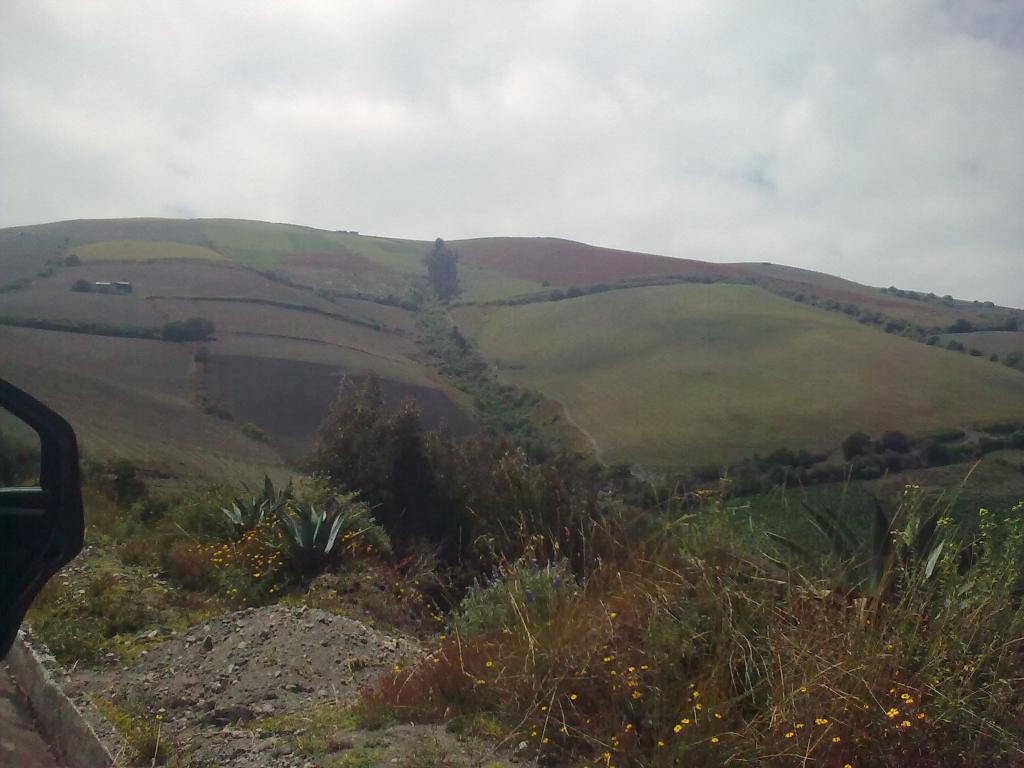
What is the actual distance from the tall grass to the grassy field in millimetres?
20457

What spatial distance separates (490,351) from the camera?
48.1 m

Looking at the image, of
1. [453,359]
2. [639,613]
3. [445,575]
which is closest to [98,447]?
[445,575]

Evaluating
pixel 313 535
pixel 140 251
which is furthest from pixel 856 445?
pixel 140 251

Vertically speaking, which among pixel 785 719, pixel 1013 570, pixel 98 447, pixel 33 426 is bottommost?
pixel 98 447

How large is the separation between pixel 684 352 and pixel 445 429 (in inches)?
1047

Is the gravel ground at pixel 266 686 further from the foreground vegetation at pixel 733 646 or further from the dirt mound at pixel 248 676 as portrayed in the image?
the foreground vegetation at pixel 733 646

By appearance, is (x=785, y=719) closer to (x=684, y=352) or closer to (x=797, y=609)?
(x=797, y=609)

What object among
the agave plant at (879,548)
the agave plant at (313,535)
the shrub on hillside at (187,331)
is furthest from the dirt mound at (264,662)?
the shrub on hillside at (187,331)

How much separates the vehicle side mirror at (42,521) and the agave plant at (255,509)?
7.36 meters

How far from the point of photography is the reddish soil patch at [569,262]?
244 ft

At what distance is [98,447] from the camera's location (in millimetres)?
18875

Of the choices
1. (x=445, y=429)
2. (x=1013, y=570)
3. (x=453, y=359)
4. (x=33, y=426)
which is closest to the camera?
(x=33, y=426)

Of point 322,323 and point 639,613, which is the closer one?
point 639,613

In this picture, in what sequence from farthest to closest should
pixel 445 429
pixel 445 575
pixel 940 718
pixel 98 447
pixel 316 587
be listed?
pixel 445 429, pixel 98 447, pixel 445 575, pixel 316 587, pixel 940 718
